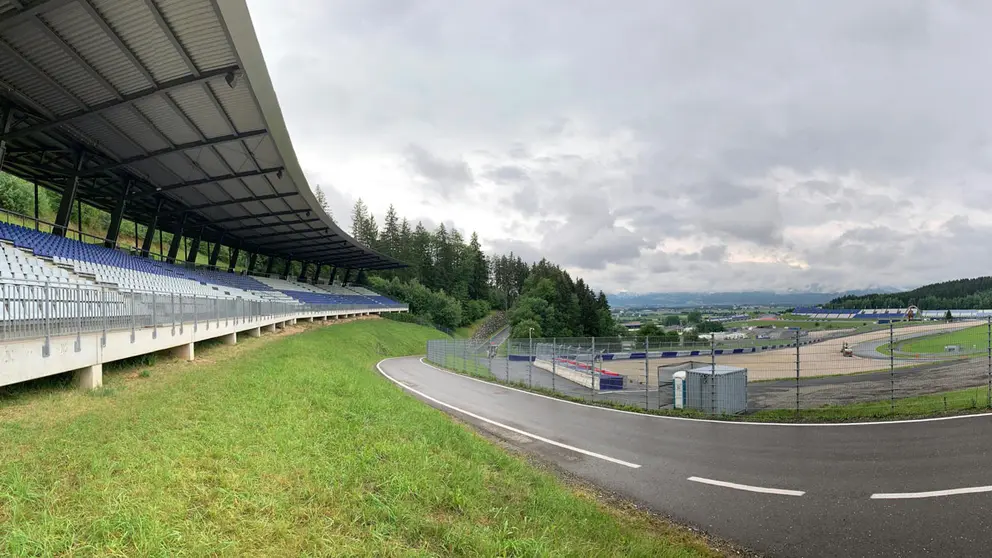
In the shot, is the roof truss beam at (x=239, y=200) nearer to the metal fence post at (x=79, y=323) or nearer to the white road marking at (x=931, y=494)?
the metal fence post at (x=79, y=323)

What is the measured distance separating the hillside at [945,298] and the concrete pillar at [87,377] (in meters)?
140

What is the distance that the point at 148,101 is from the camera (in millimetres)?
17062

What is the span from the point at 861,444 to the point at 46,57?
2396 cm

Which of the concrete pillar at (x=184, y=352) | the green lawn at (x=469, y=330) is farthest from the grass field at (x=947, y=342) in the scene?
the green lawn at (x=469, y=330)

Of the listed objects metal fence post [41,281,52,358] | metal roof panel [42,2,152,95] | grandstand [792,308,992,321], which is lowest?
grandstand [792,308,992,321]

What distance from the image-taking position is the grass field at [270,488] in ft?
11.5

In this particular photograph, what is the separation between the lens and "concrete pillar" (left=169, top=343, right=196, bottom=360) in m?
14.0

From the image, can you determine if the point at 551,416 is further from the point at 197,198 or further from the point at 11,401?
the point at 197,198

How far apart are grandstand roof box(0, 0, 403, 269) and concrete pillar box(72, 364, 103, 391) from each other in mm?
9056

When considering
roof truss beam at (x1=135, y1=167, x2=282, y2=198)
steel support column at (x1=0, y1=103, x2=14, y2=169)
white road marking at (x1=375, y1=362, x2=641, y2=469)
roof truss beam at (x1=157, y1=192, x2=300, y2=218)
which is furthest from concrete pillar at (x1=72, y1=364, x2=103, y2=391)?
roof truss beam at (x1=157, y1=192, x2=300, y2=218)

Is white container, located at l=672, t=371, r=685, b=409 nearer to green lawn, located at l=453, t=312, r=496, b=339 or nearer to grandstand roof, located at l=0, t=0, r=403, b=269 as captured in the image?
grandstand roof, located at l=0, t=0, r=403, b=269

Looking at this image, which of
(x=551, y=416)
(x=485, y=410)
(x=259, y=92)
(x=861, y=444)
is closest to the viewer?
(x=861, y=444)

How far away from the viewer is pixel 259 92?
52.3 feet

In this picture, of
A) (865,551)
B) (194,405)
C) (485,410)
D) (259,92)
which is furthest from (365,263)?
(865,551)
